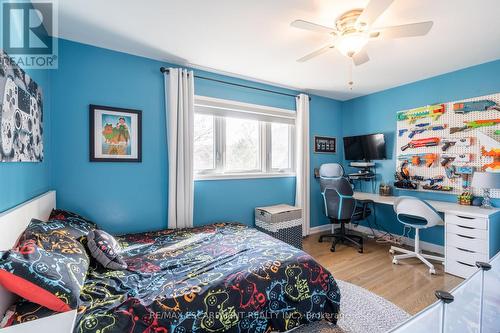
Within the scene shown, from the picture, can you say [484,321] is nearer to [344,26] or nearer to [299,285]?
[299,285]

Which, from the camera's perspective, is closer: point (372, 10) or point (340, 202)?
point (372, 10)

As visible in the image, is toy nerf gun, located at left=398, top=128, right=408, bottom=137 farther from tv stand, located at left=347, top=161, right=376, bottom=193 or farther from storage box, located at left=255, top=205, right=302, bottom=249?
storage box, located at left=255, top=205, right=302, bottom=249

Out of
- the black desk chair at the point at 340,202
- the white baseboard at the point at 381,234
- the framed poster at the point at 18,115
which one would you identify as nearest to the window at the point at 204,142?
the framed poster at the point at 18,115

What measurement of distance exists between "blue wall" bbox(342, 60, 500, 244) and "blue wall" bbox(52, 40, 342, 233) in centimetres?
239

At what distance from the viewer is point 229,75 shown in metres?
3.25

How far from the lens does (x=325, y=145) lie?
4.32m

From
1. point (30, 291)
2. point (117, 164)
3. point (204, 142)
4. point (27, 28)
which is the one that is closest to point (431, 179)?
point (204, 142)

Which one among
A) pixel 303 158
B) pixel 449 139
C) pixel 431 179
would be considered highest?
pixel 449 139

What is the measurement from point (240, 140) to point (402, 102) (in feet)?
8.63

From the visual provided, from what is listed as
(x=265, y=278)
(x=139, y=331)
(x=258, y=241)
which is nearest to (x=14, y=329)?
(x=139, y=331)

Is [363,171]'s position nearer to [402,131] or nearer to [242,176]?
[402,131]

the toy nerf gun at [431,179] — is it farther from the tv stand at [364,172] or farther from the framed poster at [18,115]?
the framed poster at [18,115]

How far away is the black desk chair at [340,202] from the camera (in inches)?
127

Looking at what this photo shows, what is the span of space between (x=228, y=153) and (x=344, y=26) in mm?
2080
